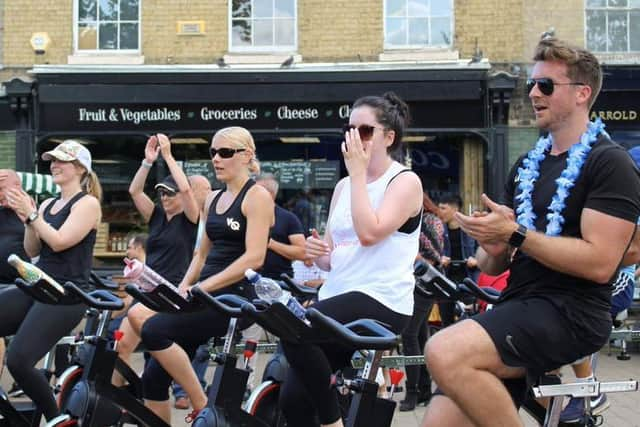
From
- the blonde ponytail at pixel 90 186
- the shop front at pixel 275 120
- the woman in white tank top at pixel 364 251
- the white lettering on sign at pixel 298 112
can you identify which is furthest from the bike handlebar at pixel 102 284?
the white lettering on sign at pixel 298 112

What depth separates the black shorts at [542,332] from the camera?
3258 mm

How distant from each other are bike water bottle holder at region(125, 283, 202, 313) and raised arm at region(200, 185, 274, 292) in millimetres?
286

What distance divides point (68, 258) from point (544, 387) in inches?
128

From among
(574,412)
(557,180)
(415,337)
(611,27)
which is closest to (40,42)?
(611,27)

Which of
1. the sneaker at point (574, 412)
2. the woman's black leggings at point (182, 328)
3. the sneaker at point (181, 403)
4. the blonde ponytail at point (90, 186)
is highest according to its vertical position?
the blonde ponytail at point (90, 186)

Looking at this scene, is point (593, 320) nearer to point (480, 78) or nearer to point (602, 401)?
point (602, 401)

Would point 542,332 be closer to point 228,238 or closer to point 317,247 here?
point 317,247

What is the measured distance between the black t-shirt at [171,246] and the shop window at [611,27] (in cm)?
1002

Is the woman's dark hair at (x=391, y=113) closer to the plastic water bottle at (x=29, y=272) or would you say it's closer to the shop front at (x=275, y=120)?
the plastic water bottle at (x=29, y=272)

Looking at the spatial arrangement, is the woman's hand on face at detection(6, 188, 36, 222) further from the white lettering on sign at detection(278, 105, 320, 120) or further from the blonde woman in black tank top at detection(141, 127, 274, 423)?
the white lettering on sign at detection(278, 105, 320, 120)

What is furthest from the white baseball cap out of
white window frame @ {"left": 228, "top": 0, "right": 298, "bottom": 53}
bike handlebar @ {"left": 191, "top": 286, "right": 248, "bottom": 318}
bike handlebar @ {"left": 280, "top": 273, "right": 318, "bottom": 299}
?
white window frame @ {"left": 228, "top": 0, "right": 298, "bottom": 53}

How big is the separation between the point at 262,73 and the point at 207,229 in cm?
934

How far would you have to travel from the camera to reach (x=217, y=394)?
14.7 feet

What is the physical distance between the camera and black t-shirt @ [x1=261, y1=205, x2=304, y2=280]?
310 inches
